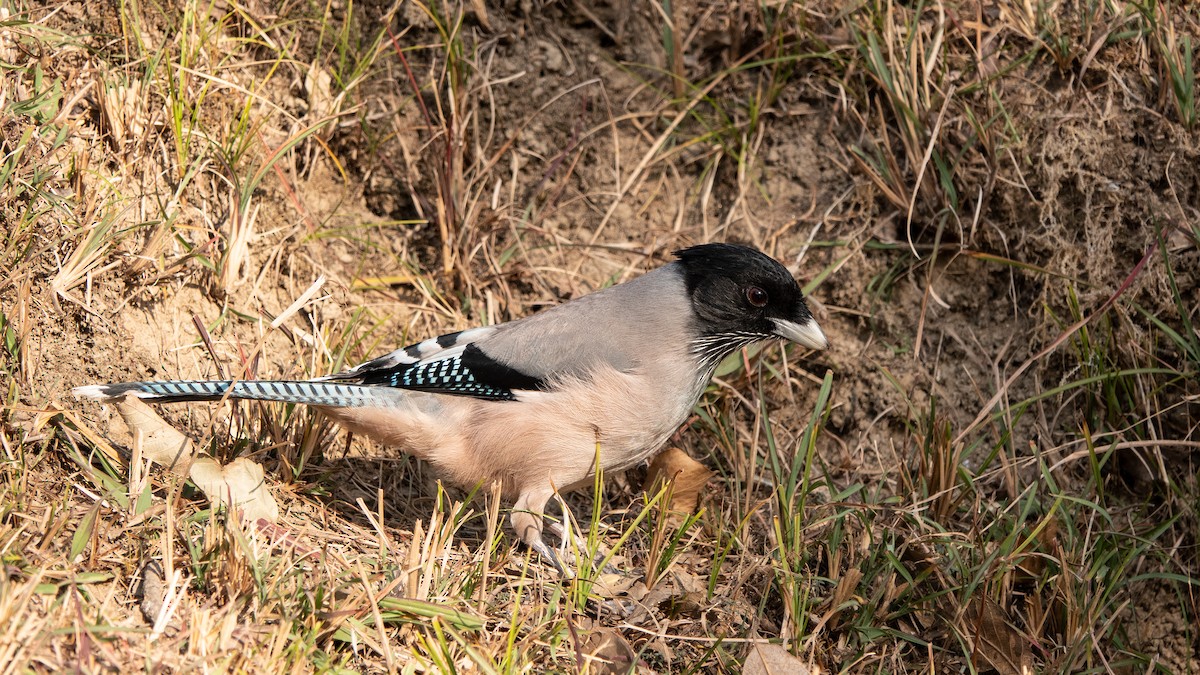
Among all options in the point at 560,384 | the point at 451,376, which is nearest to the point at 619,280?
the point at 560,384

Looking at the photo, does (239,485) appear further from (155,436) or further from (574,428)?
(574,428)

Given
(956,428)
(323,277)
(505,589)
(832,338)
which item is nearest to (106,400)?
(323,277)

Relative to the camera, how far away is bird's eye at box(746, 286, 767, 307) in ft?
16.9

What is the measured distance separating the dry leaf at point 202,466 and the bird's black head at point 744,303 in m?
2.14

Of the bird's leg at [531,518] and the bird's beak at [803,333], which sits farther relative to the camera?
the bird's beak at [803,333]

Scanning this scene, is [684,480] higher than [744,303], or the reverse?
[744,303]

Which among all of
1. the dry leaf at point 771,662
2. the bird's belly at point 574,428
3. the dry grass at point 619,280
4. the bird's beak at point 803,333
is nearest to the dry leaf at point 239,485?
the dry grass at point 619,280

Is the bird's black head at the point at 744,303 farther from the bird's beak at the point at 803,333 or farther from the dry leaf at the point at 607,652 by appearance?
the dry leaf at the point at 607,652

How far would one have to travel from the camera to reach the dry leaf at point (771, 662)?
13.5 ft

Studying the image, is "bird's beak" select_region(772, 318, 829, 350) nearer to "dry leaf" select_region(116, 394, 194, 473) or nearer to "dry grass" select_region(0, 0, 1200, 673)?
"dry grass" select_region(0, 0, 1200, 673)

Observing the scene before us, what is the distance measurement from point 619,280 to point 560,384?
1657mm

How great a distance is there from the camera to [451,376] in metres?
4.95

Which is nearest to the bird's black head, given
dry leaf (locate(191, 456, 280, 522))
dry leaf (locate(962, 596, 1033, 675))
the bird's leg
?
the bird's leg

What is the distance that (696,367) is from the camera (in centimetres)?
507
